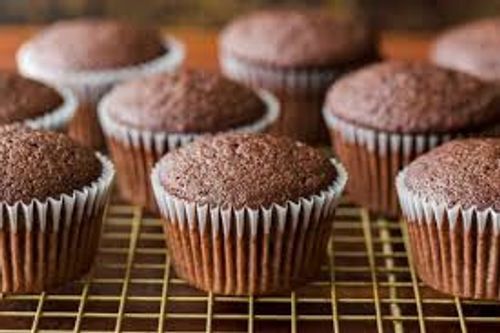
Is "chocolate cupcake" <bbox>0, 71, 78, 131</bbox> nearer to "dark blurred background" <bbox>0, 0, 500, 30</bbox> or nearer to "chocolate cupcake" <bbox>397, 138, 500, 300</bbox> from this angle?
"chocolate cupcake" <bbox>397, 138, 500, 300</bbox>

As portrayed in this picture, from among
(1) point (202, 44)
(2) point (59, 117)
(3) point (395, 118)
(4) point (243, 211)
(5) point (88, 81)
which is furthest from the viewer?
(1) point (202, 44)

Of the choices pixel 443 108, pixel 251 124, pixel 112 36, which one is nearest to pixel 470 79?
pixel 443 108

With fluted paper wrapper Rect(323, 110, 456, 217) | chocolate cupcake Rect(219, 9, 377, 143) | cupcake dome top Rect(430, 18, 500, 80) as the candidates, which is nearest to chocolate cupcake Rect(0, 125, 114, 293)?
fluted paper wrapper Rect(323, 110, 456, 217)

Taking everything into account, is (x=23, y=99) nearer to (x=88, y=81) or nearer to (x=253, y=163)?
(x=88, y=81)

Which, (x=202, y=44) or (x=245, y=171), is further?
(x=202, y=44)

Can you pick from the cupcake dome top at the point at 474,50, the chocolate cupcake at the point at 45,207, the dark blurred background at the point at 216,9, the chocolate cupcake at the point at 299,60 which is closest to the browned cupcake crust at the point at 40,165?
the chocolate cupcake at the point at 45,207

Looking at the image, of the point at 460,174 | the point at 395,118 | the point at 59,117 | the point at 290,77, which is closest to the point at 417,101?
the point at 395,118
